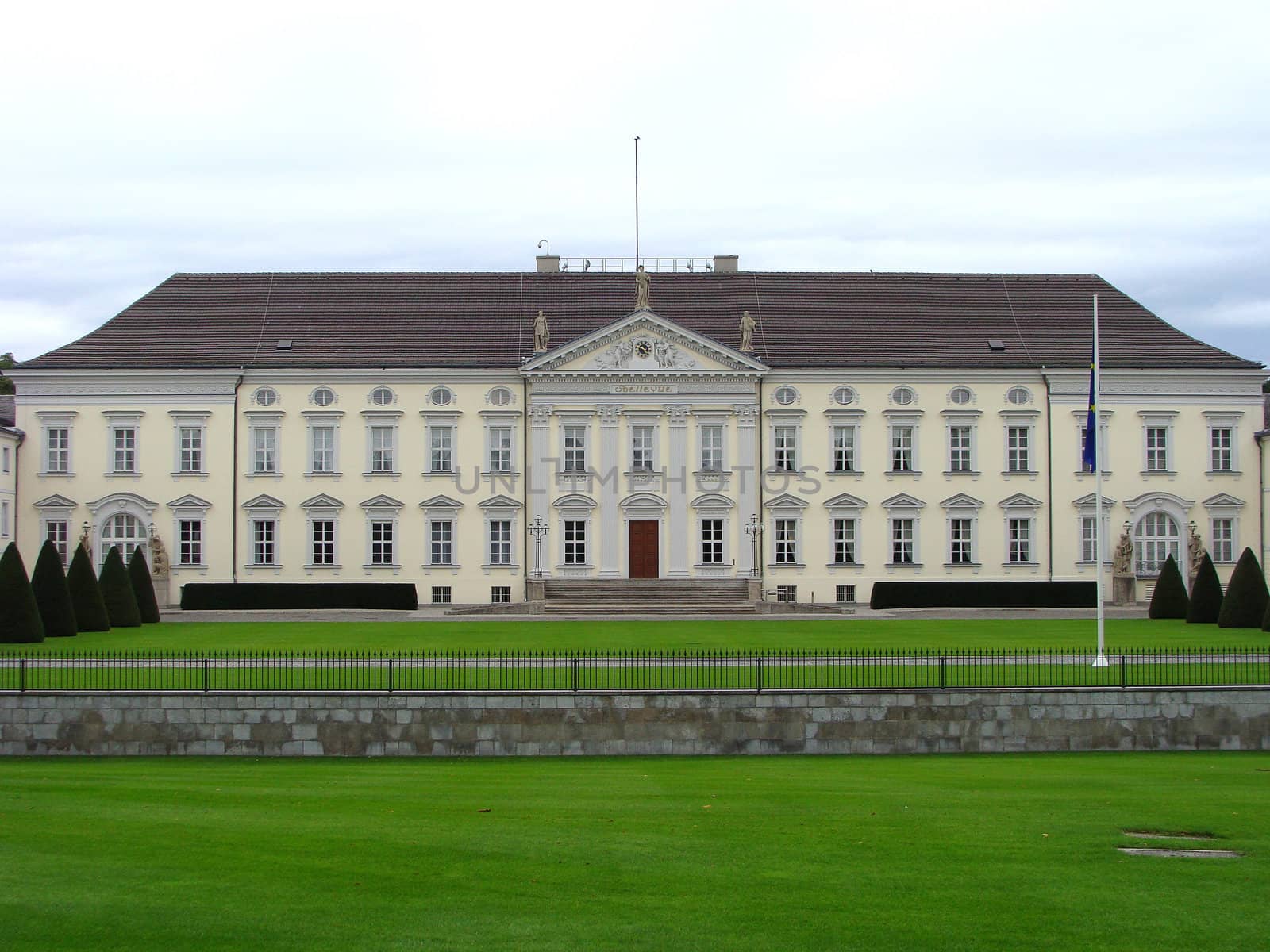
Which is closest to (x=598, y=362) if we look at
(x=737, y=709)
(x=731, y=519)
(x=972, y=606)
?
(x=731, y=519)

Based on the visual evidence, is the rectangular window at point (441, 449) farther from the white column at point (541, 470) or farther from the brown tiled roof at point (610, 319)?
the white column at point (541, 470)

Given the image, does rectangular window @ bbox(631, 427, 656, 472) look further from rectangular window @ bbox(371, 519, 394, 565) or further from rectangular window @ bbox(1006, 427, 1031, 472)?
rectangular window @ bbox(1006, 427, 1031, 472)

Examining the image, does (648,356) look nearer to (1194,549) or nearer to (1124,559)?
(1124,559)

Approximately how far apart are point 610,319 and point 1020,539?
58.5 feet

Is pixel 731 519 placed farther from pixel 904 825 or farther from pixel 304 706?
pixel 904 825

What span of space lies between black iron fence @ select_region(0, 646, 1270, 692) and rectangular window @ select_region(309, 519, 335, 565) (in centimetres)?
2495

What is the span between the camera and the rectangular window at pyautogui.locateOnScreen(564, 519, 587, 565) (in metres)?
55.1

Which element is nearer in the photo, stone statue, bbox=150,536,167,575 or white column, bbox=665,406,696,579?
stone statue, bbox=150,536,167,575

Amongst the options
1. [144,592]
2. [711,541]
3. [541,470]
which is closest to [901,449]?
[711,541]

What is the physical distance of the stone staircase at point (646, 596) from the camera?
50.2 meters

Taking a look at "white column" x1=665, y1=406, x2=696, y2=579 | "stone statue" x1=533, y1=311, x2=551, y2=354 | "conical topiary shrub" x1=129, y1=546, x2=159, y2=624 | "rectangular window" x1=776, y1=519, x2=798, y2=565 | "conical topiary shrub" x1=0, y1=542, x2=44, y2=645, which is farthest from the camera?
"rectangular window" x1=776, y1=519, x2=798, y2=565

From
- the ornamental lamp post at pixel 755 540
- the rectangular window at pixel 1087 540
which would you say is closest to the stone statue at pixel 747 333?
the ornamental lamp post at pixel 755 540

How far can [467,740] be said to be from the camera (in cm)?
2591

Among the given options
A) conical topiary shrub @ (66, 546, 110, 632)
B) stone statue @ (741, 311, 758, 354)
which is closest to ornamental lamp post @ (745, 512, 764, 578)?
stone statue @ (741, 311, 758, 354)
